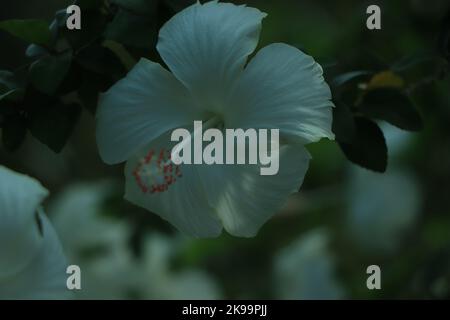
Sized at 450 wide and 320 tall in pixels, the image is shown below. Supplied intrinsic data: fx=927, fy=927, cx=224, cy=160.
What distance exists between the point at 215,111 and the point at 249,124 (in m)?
0.04

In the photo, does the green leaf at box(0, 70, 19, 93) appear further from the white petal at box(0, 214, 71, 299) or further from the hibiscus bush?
the white petal at box(0, 214, 71, 299)

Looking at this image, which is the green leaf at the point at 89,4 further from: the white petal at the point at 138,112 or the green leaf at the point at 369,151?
the green leaf at the point at 369,151

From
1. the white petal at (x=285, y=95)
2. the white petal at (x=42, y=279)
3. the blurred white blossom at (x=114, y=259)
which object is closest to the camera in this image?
the white petal at (x=285, y=95)

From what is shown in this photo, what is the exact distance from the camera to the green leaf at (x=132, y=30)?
2.14 feet

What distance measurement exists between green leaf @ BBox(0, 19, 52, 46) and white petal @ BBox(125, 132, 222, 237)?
11 centimetres

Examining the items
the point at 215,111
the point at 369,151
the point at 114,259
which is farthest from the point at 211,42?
the point at 114,259

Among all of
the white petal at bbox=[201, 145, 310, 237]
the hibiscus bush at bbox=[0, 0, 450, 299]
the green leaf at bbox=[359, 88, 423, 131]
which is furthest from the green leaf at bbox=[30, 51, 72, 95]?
the green leaf at bbox=[359, 88, 423, 131]

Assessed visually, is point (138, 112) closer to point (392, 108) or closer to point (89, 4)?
point (89, 4)

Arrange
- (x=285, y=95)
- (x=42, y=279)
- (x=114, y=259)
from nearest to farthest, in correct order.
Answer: (x=285, y=95) < (x=42, y=279) < (x=114, y=259)

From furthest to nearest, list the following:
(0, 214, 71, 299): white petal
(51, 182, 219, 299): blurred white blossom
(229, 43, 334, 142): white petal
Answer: (51, 182, 219, 299): blurred white blossom
(0, 214, 71, 299): white petal
(229, 43, 334, 142): white petal

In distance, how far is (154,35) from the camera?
0.66 m

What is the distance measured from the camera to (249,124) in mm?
625

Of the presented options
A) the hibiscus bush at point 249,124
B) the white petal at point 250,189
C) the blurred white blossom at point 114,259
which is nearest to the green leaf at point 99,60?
the hibiscus bush at point 249,124

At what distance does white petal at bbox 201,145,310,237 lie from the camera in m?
0.61
